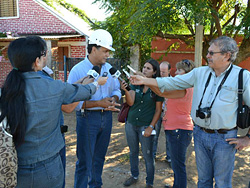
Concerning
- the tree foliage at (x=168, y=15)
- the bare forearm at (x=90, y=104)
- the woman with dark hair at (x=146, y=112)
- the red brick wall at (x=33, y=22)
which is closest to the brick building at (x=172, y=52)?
the tree foliage at (x=168, y=15)

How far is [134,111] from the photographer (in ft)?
12.1

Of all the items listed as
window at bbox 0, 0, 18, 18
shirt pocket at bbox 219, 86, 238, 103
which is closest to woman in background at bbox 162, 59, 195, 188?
shirt pocket at bbox 219, 86, 238, 103

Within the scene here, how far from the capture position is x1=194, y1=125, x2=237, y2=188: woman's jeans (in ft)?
8.38

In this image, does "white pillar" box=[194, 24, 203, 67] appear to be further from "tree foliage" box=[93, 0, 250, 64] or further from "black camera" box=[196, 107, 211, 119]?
"black camera" box=[196, 107, 211, 119]

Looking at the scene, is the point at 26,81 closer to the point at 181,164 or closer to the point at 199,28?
the point at 181,164

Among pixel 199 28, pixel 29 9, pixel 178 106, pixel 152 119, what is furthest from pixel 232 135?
pixel 29 9

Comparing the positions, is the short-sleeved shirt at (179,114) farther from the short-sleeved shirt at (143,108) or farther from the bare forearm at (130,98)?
the bare forearm at (130,98)

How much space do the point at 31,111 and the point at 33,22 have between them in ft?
48.0

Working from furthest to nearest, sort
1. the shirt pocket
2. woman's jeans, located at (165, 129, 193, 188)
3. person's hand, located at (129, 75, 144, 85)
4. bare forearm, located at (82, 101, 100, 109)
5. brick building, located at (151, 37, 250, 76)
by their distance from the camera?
brick building, located at (151, 37, 250, 76) → woman's jeans, located at (165, 129, 193, 188) → bare forearm, located at (82, 101, 100, 109) → person's hand, located at (129, 75, 144, 85) → the shirt pocket

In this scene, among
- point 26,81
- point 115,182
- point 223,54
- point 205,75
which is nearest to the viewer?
point 26,81

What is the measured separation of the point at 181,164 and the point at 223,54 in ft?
5.59

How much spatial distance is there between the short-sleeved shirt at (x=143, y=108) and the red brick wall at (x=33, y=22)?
460 inches

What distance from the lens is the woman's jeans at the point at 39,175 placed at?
1.87m

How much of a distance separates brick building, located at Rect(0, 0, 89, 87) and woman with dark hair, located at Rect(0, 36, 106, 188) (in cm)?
1253
